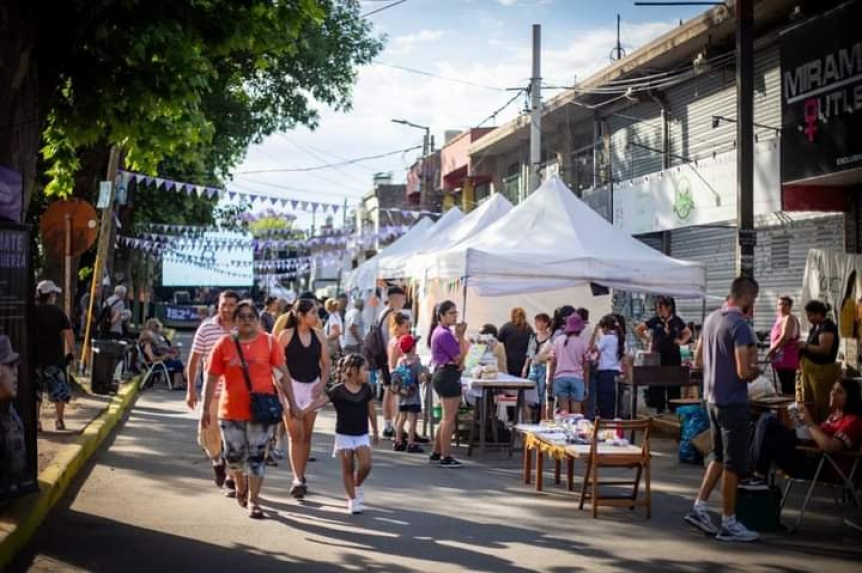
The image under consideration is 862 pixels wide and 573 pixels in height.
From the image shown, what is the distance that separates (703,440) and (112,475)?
22.2 feet

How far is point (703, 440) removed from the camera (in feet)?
43.4

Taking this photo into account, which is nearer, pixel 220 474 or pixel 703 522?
pixel 703 522

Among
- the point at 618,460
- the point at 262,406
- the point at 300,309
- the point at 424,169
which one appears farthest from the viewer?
the point at 424,169

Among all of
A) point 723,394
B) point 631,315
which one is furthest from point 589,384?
point 631,315

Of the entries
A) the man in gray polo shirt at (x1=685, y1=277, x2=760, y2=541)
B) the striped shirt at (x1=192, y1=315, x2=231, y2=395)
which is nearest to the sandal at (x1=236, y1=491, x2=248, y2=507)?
the striped shirt at (x1=192, y1=315, x2=231, y2=395)

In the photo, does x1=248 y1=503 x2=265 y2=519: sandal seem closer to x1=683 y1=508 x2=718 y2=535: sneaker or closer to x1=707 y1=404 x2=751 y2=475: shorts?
x1=683 y1=508 x2=718 y2=535: sneaker

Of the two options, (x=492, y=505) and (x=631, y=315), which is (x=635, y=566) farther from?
(x=631, y=315)

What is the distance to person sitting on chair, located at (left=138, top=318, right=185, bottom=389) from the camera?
24.7m

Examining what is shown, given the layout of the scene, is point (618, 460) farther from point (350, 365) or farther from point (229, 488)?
point (229, 488)

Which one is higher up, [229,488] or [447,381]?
[447,381]

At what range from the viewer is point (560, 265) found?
1634cm

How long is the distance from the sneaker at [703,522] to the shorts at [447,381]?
4.32 m

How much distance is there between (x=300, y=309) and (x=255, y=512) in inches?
91.6

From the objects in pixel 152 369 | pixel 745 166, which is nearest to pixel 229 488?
pixel 745 166
